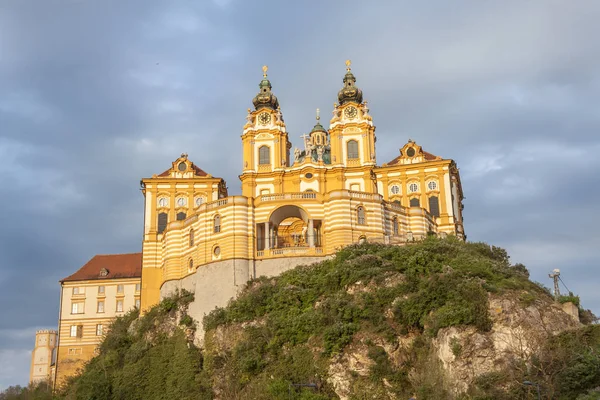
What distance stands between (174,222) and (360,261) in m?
20.3

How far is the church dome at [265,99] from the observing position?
255ft

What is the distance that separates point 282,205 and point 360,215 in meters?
6.39

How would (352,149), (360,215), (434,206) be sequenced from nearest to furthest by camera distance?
1. (360,215)
2. (434,206)
3. (352,149)

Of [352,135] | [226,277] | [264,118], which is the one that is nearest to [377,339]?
[226,277]

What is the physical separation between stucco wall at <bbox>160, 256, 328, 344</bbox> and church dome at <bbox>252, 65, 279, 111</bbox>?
22.7 metres

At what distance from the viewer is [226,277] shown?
5878 centimetres

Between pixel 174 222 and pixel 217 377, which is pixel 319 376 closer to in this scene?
pixel 217 377

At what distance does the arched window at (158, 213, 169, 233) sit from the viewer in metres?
72.2

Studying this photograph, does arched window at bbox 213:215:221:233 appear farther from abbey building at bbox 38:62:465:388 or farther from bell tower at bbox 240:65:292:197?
bell tower at bbox 240:65:292:197

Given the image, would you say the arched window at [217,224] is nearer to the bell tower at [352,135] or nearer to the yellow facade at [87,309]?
the bell tower at [352,135]

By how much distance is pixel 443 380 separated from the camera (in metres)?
44.3

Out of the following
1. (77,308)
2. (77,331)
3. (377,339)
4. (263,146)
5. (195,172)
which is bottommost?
(377,339)

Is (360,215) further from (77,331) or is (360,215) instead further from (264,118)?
(77,331)

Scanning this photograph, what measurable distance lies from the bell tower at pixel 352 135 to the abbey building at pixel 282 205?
99 mm
